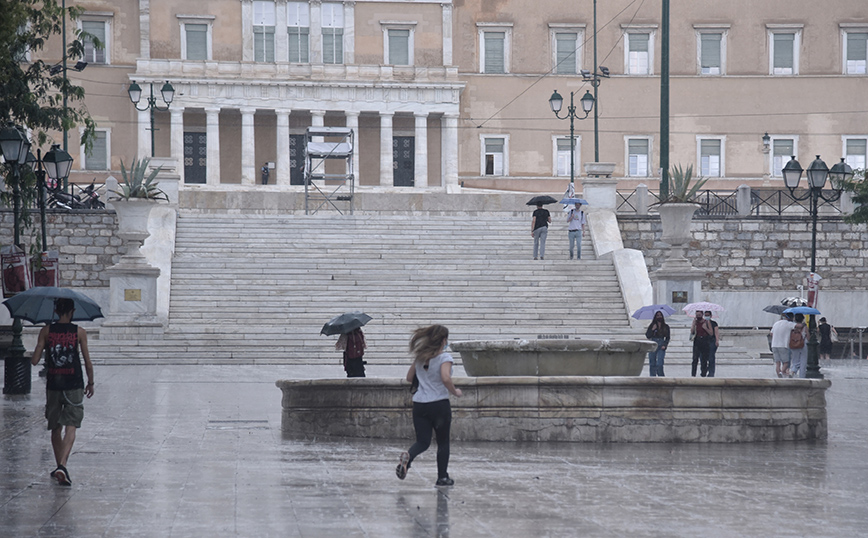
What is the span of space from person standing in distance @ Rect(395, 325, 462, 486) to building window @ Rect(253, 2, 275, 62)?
1663 inches

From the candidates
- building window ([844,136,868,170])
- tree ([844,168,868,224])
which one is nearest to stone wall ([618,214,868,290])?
tree ([844,168,868,224])

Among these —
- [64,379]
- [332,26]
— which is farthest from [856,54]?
[64,379]

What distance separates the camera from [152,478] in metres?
9.01

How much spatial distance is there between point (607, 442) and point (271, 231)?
18.5 metres

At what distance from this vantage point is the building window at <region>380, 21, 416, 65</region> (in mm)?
49969

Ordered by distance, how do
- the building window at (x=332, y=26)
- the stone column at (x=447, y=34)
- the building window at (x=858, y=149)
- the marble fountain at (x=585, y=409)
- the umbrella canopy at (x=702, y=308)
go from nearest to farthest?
1. the marble fountain at (x=585, y=409)
2. the umbrella canopy at (x=702, y=308)
3. the building window at (x=332, y=26)
4. the stone column at (x=447, y=34)
5. the building window at (x=858, y=149)

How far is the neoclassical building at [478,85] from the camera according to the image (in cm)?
4881

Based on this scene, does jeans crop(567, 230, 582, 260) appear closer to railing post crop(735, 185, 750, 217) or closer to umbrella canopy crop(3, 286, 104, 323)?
railing post crop(735, 185, 750, 217)

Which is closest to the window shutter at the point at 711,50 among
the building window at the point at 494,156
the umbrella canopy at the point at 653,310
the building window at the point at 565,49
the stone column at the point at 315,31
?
the building window at the point at 565,49

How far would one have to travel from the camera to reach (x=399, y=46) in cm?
5012

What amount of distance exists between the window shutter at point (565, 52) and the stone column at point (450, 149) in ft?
17.0

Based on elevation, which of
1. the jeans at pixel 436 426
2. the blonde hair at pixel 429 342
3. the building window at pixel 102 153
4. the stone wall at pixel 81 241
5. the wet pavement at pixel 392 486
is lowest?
the wet pavement at pixel 392 486

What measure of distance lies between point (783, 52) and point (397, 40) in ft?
55.0

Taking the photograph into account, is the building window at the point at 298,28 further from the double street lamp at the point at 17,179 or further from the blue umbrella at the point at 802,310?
the blue umbrella at the point at 802,310
